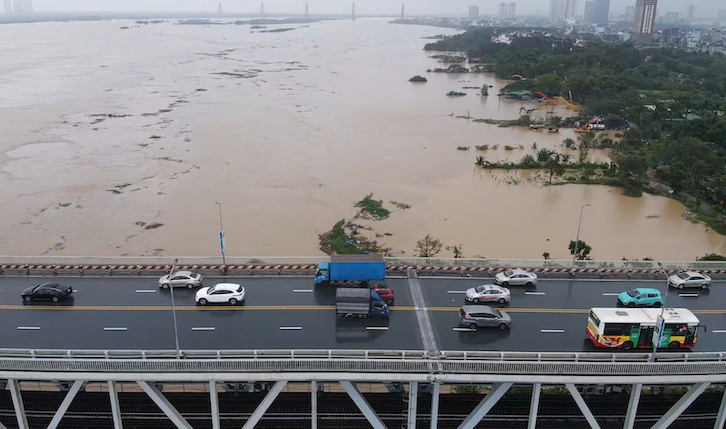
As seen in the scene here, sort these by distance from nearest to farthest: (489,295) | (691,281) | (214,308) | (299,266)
→ (214,308), (489,295), (691,281), (299,266)

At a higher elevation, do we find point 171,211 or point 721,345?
point 721,345

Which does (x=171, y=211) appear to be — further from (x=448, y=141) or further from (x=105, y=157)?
(x=448, y=141)

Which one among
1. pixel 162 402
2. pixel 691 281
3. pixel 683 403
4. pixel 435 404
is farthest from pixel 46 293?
pixel 691 281

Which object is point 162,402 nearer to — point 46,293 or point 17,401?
point 17,401

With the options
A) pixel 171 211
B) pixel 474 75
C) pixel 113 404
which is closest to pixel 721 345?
pixel 113 404

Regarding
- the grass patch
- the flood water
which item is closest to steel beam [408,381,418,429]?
the flood water

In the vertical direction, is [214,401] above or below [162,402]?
above

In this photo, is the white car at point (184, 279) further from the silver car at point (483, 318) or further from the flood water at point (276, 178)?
the flood water at point (276, 178)
